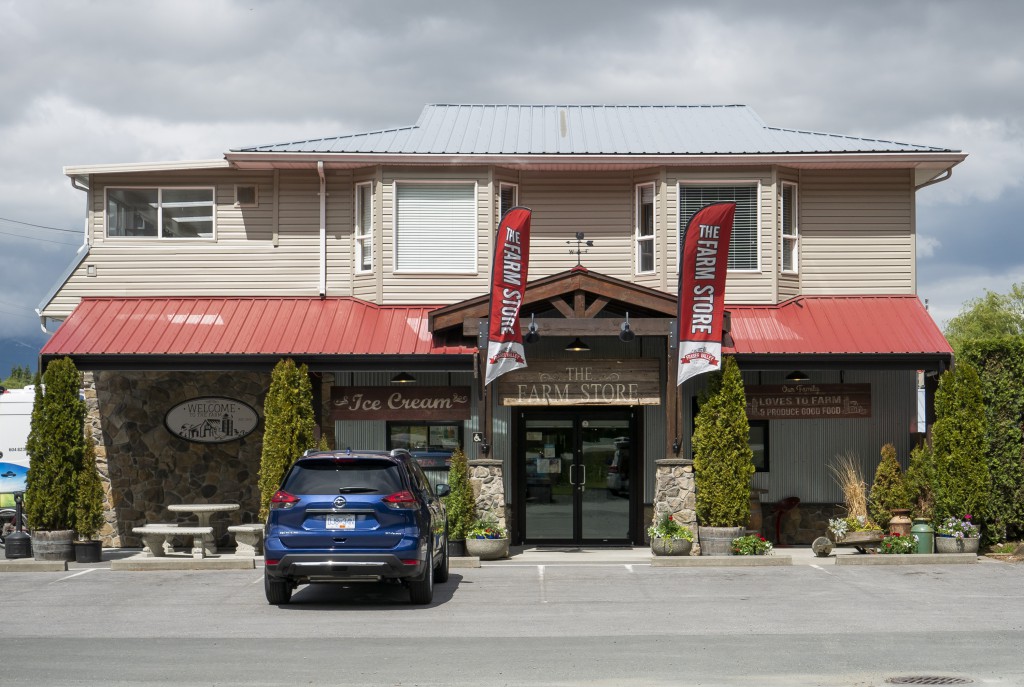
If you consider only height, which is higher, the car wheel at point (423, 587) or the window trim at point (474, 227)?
the window trim at point (474, 227)

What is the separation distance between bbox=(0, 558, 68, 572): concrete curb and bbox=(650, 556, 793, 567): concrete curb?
30.7 ft

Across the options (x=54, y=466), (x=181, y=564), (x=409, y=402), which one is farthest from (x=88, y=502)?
(x=409, y=402)

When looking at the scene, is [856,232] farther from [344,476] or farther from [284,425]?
[344,476]

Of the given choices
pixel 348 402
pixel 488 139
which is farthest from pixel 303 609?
pixel 488 139

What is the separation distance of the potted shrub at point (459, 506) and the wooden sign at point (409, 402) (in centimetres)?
271

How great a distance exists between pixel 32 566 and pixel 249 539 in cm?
338

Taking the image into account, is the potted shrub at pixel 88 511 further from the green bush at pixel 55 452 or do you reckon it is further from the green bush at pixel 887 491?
the green bush at pixel 887 491

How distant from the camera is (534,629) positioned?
12.4 meters

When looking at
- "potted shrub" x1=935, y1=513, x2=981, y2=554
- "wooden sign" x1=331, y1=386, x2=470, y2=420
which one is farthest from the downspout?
"potted shrub" x1=935, y1=513, x2=981, y2=554

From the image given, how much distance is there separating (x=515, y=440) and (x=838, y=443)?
633 cm

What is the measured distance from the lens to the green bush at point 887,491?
68.2 ft

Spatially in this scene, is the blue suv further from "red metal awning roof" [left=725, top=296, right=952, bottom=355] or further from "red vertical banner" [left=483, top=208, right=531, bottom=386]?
"red metal awning roof" [left=725, top=296, right=952, bottom=355]

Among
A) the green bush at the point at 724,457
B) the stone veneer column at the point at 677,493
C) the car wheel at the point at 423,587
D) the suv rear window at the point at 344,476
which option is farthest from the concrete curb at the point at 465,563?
the suv rear window at the point at 344,476

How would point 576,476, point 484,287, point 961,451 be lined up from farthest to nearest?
point 484,287 → point 576,476 → point 961,451
